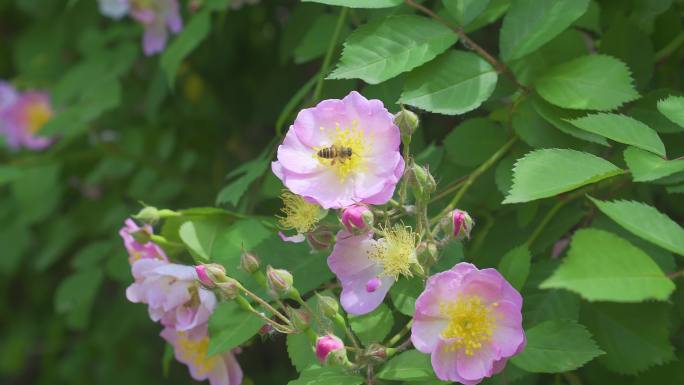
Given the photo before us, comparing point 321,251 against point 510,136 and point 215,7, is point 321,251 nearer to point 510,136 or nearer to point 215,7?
point 510,136

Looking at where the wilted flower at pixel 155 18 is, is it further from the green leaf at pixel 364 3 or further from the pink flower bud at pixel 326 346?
the pink flower bud at pixel 326 346

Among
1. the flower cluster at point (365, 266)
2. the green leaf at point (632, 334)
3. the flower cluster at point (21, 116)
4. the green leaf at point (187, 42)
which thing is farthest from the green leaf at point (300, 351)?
the flower cluster at point (21, 116)

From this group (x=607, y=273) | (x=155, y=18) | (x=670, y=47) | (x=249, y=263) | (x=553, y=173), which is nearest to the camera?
(x=607, y=273)

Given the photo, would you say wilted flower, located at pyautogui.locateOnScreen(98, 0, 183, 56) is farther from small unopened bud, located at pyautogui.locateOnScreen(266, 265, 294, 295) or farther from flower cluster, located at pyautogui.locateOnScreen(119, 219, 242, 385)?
small unopened bud, located at pyautogui.locateOnScreen(266, 265, 294, 295)

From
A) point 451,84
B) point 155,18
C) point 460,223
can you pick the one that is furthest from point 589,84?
point 155,18

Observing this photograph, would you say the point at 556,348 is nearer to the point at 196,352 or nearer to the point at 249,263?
the point at 249,263

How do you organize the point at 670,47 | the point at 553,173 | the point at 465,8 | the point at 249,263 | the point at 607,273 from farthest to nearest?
the point at 670,47 → the point at 465,8 → the point at 249,263 → the point at 553,173 → the point at 607,273
